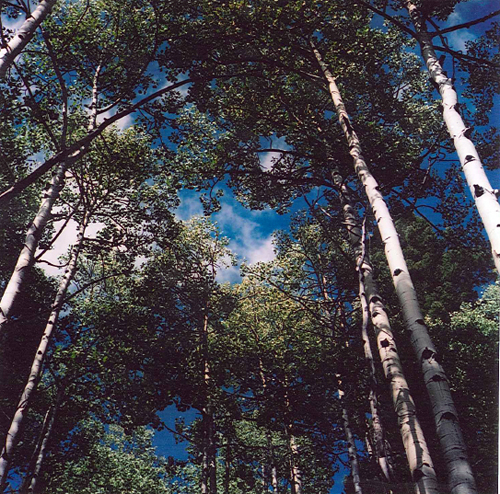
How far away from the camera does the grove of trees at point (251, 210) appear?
15.8 ft

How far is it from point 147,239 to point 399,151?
772cm

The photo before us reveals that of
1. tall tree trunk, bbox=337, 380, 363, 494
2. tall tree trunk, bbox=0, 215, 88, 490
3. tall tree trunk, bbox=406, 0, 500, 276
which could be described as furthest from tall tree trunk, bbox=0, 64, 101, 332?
tall tree trunk, bbox=337, 380, 363, 494

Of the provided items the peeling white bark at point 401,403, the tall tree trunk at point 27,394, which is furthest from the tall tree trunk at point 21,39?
the peeling white bark at point 401,403

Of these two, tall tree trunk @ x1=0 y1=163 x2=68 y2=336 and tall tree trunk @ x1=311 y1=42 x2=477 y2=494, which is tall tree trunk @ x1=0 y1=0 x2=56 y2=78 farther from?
tall tree trunk @ x1=311 y1=42 x2=477 y2=494

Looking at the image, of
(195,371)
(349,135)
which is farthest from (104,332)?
(349,135)

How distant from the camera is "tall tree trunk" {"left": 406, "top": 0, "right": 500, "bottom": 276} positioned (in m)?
2.77

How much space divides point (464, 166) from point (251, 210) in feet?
26.0

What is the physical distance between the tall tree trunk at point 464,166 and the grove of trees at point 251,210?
0.03 meters

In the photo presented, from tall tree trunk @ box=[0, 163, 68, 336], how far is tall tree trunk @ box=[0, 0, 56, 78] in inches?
54.7

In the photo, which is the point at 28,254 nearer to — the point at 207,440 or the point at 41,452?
the point at 41,452

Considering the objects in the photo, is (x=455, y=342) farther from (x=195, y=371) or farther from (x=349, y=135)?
(x=349, y=135)

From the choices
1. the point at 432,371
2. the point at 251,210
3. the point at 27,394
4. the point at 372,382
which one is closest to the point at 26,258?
the point at 27,394

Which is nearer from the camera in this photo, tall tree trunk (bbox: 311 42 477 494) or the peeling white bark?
tall tree trunk (bbox: 311 42 477 494)

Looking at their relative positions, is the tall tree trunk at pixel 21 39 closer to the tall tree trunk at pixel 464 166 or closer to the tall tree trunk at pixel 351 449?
the tall tree trunk at pixel 464 166
